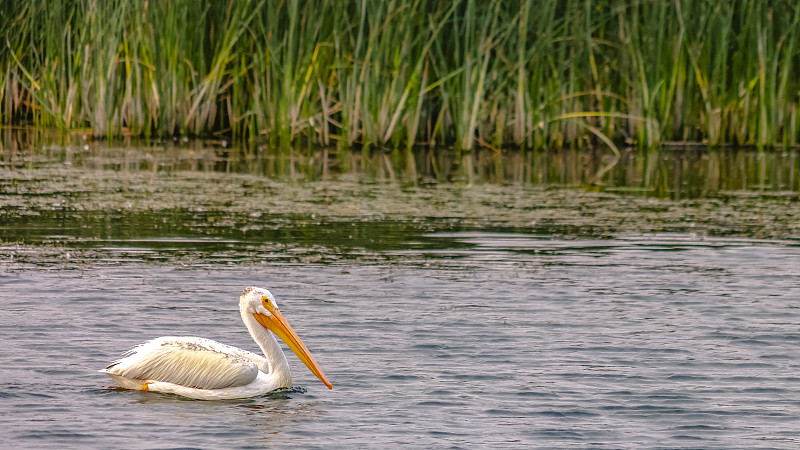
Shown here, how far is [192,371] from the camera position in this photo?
631 centimetres

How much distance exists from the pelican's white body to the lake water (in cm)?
6

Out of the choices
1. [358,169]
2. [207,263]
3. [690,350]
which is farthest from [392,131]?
[690,350]

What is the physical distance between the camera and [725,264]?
9672 mm

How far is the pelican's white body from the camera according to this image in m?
6.29

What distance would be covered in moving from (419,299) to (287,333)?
1.86 m

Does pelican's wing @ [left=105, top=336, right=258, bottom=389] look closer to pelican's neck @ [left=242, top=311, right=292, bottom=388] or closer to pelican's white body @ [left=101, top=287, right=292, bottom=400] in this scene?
pelican's white body @ [left=101, top=287, right=292, bottom=400]

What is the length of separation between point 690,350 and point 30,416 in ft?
10.8

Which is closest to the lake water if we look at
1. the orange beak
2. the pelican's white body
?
the pelican's white body

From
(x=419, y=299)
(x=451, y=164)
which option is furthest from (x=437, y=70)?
(x=419, y=299)

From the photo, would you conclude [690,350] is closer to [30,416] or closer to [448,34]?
[30,416]

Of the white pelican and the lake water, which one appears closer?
the lake water

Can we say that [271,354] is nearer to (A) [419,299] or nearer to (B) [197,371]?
(B) [197,371]

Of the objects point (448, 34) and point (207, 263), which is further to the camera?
point (448, 34)

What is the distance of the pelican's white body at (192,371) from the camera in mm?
6285
